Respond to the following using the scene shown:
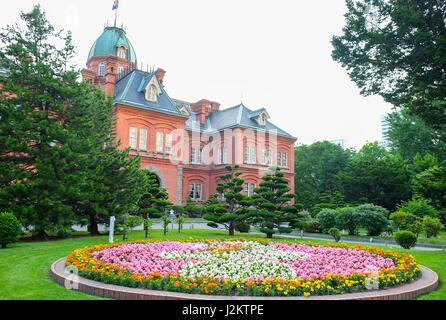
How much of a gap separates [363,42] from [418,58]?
8.24ft

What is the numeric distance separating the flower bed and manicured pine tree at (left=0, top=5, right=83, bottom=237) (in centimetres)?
474

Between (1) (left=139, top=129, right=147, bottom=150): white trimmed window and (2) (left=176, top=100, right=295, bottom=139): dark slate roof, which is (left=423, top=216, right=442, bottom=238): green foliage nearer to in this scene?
(2) (left=176, top=100, right=295, bottom=139): dark slate roof

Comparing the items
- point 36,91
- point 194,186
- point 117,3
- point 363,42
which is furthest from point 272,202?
point 117,3

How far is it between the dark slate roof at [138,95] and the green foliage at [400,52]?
18.3 m

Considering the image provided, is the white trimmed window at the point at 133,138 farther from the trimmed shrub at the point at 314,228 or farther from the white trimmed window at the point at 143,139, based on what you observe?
the trimmed shrub at the point at 314,228

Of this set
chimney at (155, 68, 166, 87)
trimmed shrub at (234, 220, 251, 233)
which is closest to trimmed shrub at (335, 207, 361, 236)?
trimmed shrub at (234, 220, 251, 233)

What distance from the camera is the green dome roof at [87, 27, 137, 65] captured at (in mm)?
41312

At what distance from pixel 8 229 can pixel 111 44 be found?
35.8 meters

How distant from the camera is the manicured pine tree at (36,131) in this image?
42.6 feet

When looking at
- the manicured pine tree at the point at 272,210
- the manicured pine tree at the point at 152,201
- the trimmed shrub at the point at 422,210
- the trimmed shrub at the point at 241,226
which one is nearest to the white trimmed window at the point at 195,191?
the trimmed shrub at the point at 241,226

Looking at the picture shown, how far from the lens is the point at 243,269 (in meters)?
7.32

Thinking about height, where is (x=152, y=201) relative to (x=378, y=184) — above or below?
below

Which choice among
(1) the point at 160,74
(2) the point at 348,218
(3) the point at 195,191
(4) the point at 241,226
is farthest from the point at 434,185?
(1) the point at 160,74

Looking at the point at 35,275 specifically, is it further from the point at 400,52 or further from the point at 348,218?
the point at 348,218
